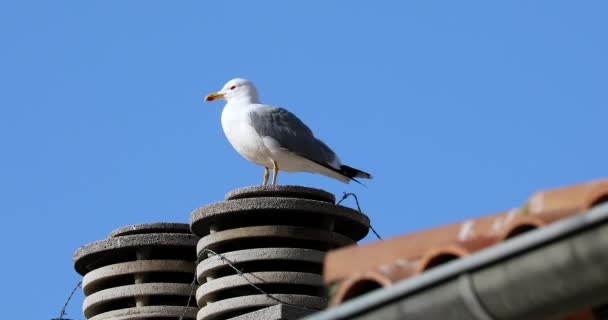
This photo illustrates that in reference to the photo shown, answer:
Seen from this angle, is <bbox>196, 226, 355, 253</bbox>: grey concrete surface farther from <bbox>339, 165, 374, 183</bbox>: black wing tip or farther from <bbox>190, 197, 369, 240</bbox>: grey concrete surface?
<bbox>339, 165, 374, 183</bbox>: black wing tip

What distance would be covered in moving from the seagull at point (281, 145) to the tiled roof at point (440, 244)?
9.40 meters

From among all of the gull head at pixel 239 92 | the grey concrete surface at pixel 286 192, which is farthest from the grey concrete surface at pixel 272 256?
the gull head at pixel 239 92

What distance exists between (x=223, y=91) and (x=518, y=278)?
41.5 ft

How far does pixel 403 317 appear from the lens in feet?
23.9

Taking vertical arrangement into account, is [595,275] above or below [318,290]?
below

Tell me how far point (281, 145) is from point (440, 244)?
9805mm

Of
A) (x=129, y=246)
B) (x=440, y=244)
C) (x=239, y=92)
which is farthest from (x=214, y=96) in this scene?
(x=440, y=244)

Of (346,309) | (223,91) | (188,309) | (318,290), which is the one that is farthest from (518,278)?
Answer: (223,91)

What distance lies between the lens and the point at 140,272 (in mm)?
15742

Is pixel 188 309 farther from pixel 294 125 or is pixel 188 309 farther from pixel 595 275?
pixel 595 275

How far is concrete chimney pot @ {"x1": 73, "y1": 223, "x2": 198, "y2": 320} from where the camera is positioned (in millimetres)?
15562

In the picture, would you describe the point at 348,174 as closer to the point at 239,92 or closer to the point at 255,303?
the point at 239,92

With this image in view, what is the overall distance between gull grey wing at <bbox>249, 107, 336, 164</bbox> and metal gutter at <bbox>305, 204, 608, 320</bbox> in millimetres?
10204

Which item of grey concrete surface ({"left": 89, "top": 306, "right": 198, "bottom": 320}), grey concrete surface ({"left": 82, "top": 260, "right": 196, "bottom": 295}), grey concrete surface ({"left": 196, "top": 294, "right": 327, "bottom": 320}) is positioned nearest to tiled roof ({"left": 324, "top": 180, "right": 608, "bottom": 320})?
grey concrete surface ({"left": 196, "top": 294, "right": 327, "bottom": 320})
